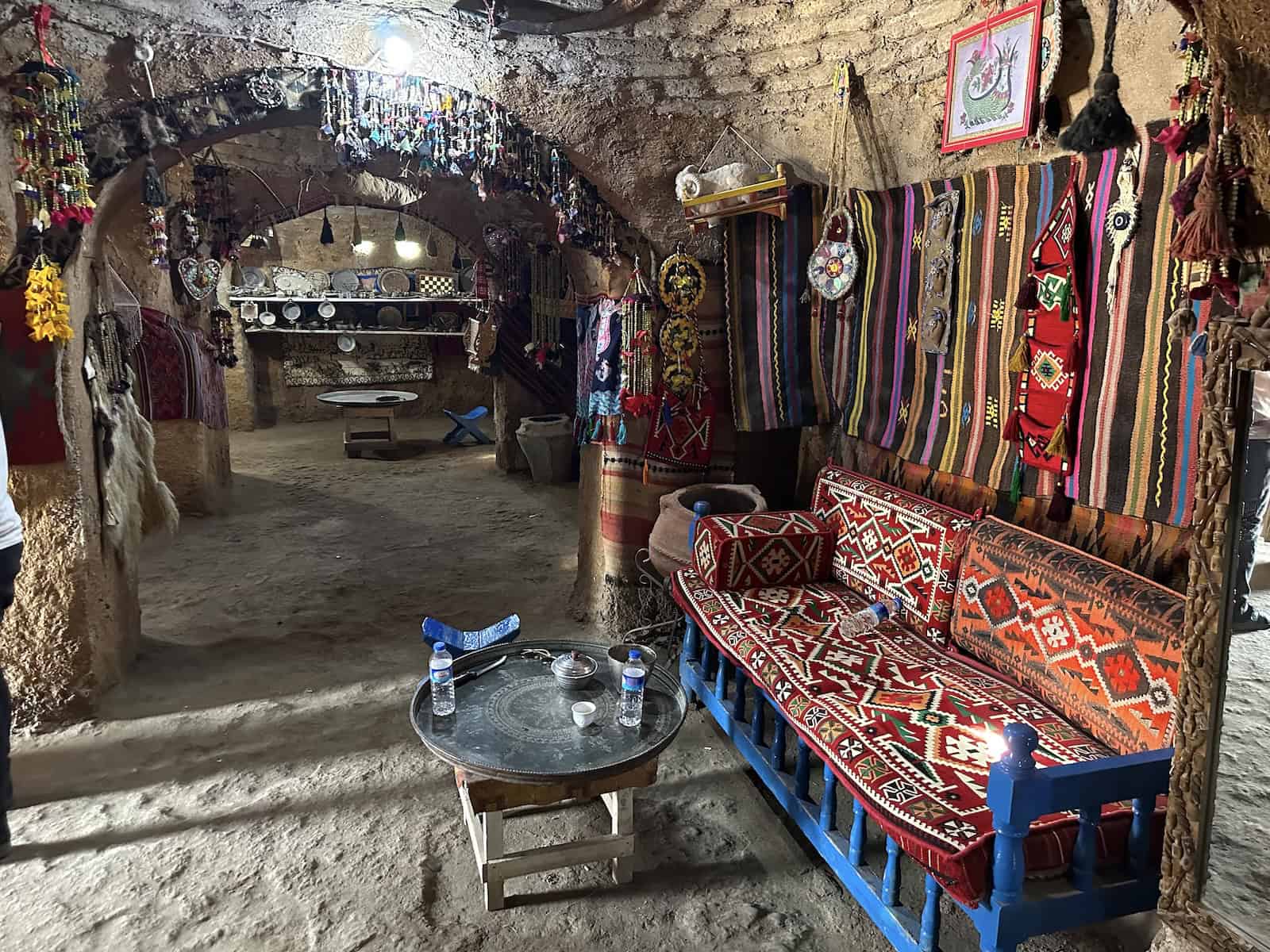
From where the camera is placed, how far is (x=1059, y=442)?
2.67m

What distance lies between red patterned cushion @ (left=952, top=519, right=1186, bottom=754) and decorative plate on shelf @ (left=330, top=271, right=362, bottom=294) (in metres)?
9.30

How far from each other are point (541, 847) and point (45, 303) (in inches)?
98.6

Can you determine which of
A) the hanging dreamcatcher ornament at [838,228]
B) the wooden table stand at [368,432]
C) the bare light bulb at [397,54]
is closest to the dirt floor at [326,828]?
the hanging dreamcatcher ornament at [838,228]

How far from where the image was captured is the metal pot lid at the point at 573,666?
2691 millimetres

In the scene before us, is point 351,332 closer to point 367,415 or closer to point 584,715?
point 367,415

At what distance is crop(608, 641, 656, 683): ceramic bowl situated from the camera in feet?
8.95

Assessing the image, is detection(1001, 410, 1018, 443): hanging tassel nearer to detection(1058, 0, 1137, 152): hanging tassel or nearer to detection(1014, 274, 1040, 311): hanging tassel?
detection(1014, 274, 1040, 311): hanging tassel

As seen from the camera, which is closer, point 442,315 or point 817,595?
point 817,595

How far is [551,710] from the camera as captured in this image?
2.58 m

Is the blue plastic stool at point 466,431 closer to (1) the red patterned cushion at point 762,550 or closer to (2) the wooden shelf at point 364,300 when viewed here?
(2) the wooden shelf at point 364,300

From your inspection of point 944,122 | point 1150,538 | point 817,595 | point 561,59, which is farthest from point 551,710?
point 561,59

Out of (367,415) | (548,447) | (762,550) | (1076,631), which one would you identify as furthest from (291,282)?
(1076,631)

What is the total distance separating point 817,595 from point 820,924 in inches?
48.7

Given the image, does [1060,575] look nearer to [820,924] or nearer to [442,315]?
[820,924]
